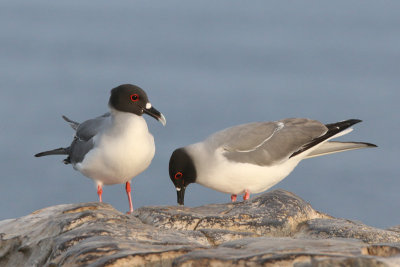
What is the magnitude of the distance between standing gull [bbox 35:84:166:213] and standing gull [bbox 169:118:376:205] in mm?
941

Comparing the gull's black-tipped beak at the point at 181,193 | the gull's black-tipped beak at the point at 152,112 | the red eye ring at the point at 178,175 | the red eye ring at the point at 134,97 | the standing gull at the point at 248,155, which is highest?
the red eye ring at the point at 134,97

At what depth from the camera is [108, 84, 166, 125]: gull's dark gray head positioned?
35.5 feet

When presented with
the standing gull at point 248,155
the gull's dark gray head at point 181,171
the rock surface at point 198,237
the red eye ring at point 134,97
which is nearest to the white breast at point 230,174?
the standing gull at point 248,155

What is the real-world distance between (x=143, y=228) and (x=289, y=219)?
5.89ft

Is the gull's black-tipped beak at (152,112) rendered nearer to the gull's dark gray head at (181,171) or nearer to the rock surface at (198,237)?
the gull's dark gray head at (181,171)

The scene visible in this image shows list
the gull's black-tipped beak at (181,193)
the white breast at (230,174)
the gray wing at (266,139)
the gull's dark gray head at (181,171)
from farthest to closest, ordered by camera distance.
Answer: the gull's black-tipped beak at (181,193) → the gull's dark gray head at (181,171) → the gray wing at (266,139) → the white breast at (230,174)

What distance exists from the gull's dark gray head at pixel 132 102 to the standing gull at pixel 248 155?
3.81 feet

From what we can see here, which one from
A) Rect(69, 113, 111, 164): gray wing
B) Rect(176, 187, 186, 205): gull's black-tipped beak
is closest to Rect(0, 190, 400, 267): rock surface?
Rect(69, 113, 111, 164): gray wing

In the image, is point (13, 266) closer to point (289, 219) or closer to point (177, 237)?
point (177, 237)

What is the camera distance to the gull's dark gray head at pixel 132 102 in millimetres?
10812

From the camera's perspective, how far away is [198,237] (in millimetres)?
6723

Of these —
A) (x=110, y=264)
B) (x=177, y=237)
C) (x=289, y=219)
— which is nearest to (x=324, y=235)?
(x=289, y=219)

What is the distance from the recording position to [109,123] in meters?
11.0

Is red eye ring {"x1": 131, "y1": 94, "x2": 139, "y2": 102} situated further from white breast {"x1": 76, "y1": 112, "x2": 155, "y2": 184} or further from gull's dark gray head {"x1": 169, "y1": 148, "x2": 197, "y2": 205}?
gull's dark gray head {"x1": 169, "y1": 148, "x2": 197, "y2": 205}
